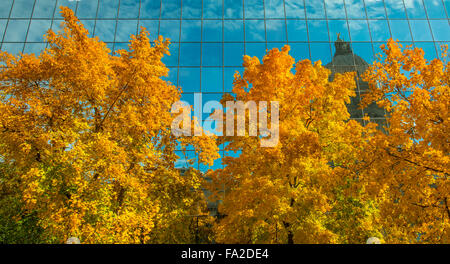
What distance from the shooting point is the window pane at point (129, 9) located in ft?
84.0

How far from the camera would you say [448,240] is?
8.15 metres

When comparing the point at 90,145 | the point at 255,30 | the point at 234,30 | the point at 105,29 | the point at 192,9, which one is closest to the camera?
the point at 90,145

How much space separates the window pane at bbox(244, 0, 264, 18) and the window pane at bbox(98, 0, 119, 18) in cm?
1131

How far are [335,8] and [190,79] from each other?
1404 centimetres

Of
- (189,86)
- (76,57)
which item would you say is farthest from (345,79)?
(189,86)

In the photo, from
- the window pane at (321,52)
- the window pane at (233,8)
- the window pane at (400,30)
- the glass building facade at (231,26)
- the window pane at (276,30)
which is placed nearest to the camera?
the window pane at (321,52)

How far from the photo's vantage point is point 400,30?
24.9 meters

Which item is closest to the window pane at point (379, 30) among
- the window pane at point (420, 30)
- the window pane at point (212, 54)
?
the window pane at point (420, 30)

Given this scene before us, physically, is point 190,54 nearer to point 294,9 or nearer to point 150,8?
point 150,8

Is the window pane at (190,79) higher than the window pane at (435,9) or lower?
lower

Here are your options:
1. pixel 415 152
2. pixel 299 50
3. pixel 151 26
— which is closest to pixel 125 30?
pixel 151 26

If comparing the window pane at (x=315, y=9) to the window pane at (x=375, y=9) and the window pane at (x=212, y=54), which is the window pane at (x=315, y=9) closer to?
the window pane at (x=375, y=9)

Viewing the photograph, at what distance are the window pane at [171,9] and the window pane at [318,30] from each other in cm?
1139
